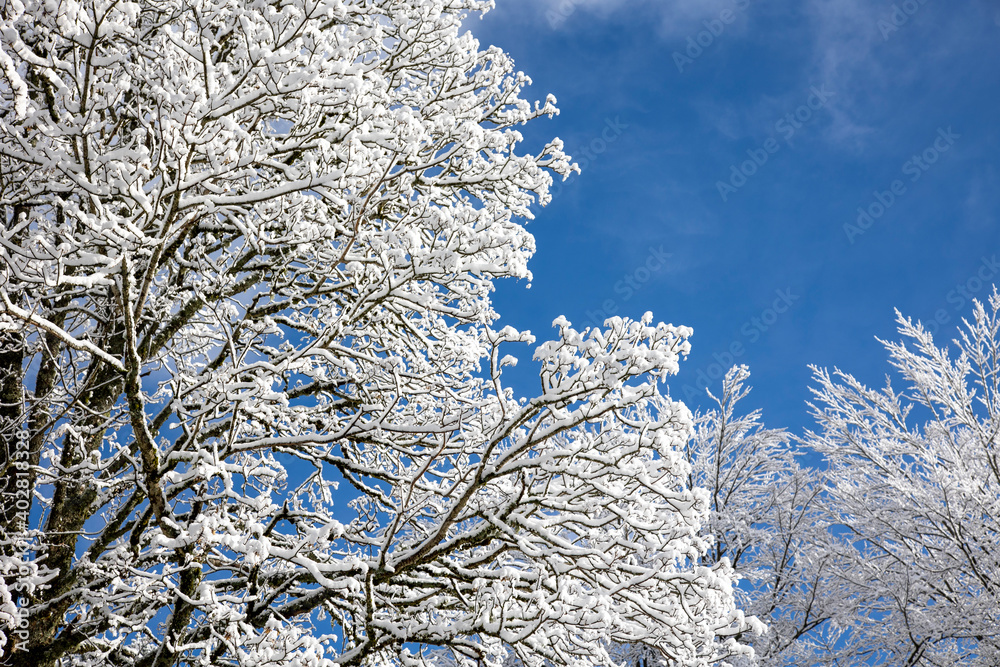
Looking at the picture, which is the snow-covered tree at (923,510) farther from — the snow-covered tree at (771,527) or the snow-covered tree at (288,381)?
the snow-covered tree at (288,381)

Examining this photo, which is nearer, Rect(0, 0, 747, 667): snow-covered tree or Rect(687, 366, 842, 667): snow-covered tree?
Rect(0, 0, 747, 667): snow-covered tree

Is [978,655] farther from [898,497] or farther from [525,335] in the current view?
[525,335]

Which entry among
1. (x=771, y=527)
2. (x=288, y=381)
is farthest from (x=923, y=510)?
(x=288, y=381)

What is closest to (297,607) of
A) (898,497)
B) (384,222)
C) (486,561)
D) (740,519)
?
(486,561)

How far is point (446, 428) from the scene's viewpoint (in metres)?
3.65

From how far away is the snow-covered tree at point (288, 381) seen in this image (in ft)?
9.68

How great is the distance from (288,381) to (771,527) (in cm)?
845

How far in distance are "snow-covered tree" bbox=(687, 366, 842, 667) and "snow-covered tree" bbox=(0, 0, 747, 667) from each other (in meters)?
5.53

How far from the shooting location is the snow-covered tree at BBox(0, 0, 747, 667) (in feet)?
9.68

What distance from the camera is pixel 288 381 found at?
529 centimetres

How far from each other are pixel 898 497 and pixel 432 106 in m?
7.03

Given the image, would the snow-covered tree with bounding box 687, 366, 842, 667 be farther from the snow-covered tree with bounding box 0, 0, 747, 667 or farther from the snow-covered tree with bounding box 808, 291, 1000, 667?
the snow-covered tree with bounding box 0, 0, 747, 667

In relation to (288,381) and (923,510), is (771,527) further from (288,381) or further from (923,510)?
(288,381)

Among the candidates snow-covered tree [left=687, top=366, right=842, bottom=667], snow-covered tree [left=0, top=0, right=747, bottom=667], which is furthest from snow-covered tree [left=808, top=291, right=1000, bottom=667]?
snow-covered tree [left=0, top=0, right=747, bottom=667]
